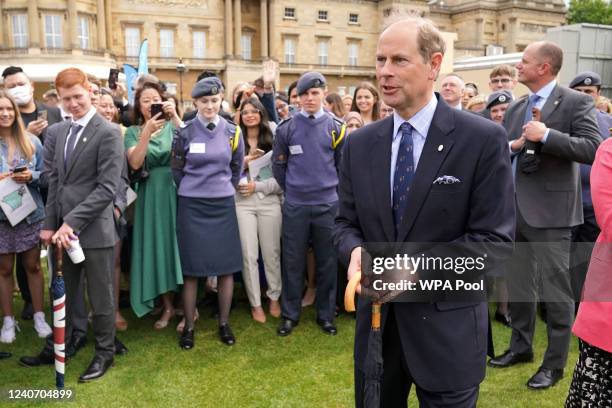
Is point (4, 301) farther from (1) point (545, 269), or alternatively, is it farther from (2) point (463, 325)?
(1) point (545, 269)

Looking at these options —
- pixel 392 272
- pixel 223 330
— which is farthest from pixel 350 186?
pixel 223 330

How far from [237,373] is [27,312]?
2.85 meters

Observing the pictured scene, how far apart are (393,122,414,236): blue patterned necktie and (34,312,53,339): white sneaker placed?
441 centimetres

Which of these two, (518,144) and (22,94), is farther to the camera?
(22,94)

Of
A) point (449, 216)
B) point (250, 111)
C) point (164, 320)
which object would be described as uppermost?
point (250, 111)

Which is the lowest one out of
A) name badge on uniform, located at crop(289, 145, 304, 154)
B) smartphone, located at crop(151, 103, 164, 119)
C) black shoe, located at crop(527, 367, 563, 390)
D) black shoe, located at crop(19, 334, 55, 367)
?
black shoe, located at crop(19, 334, 55, 367)

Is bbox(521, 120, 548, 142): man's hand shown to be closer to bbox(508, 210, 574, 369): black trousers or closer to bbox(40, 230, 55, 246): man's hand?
bbox(508, 210, 574, 369): black trousers

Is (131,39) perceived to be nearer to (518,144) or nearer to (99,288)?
(99,288)

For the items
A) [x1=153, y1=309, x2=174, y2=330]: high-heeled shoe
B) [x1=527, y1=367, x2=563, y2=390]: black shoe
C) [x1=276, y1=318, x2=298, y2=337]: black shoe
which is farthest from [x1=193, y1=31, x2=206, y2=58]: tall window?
[x1=527, y1=367, x2=563, y2=390]: black shoe

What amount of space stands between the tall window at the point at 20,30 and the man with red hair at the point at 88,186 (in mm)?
45907

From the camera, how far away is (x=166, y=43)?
4841 centimetres

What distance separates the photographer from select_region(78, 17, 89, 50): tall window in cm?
4425

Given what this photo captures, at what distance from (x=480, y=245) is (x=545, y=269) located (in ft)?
8.13

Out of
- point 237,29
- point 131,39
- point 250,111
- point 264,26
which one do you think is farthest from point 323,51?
point 250,111
